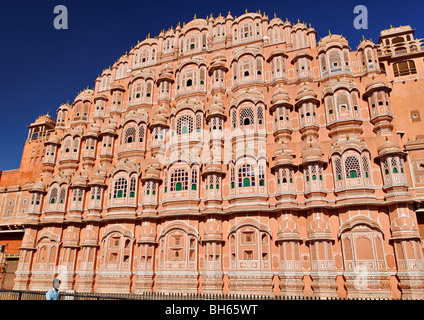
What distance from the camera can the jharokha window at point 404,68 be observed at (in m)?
30.5

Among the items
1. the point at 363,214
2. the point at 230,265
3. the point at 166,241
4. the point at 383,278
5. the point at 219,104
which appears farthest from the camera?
the point at 219,104

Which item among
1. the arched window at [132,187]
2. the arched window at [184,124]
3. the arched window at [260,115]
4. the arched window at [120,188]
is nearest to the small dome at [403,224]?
the arched window at [260,115]

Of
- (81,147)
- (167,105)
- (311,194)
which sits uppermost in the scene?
(167,105)

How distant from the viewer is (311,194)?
898 inches

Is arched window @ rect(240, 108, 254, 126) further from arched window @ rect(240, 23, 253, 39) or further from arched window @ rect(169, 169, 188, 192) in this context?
arched window @ rect(240, 23, 253, 39)

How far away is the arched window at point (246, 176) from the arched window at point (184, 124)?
6.52 meters

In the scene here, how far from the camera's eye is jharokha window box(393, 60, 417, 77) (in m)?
30.5

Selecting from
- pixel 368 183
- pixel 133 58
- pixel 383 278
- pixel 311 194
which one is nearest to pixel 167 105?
pixel 133 58

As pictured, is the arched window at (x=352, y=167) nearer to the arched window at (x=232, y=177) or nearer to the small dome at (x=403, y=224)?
the small dome at (x=403, y=224)

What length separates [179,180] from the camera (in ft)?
87.5

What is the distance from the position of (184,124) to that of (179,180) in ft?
18.3

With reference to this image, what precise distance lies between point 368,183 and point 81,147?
2757 centimetres

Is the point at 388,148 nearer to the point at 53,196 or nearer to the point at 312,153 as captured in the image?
the point at 312,153
